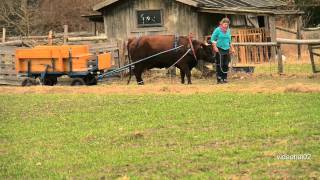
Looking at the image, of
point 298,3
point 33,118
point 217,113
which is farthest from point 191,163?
point 298,3

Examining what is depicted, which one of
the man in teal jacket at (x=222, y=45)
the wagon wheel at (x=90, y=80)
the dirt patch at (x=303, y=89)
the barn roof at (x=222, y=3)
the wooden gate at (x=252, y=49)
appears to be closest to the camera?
the dirt patch at (x=303, y=89)

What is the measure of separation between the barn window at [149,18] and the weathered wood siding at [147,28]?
151 millimetres

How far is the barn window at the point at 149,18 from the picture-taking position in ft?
95.2

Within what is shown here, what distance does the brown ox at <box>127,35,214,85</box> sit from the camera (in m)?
19.3

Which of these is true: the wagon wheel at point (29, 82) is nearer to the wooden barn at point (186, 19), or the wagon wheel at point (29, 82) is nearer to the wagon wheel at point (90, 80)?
the wagon wheel at point (90, 80)

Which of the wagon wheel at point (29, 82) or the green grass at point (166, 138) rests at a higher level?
the wagon wheel at point (29, 82)

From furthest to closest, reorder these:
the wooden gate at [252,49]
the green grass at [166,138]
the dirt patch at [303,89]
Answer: the wooden gate at [252,49] < the dirt patch at [303,89] < the green grass at [166,138]

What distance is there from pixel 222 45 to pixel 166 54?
221cm

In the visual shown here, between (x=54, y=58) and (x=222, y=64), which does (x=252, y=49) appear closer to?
(x=222, y=64)

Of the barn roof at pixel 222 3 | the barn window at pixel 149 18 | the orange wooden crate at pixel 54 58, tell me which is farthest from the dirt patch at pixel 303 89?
the barn window at pixel 149 18

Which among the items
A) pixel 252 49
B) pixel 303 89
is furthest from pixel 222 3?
pixel 303 89

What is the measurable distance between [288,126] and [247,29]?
62.7ft

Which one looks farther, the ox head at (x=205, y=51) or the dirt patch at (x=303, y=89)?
the ox head at (x=205, y=51)

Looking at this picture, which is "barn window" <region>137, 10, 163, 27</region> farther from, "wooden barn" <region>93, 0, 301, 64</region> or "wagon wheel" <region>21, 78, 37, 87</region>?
"wagon wheel" <region>21, 78, 37, 87</region>
